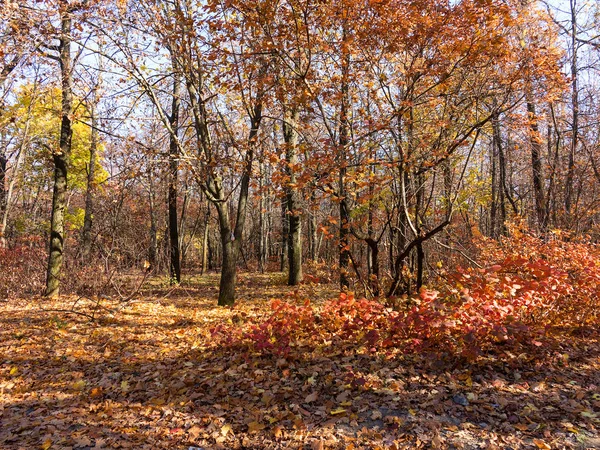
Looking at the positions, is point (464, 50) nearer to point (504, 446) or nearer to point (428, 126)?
point (428, 126)

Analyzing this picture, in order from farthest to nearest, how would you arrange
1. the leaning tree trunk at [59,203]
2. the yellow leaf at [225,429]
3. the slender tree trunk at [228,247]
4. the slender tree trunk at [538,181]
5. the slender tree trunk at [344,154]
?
the slender tree trunk at [538,181]
the leaning tree trunk at [59,203]
the slender tree trunk at [228,247]
the slender tree trunk at [344,154]
the yellow leaf at [225,429]

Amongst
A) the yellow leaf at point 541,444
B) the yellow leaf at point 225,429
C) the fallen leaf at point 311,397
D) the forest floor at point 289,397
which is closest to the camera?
the yellow leaf at point 541,444

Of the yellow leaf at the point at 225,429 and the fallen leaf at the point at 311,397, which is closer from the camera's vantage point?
the yellow leaf at the point at 225,429

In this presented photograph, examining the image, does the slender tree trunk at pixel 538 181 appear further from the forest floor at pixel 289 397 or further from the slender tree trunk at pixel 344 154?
the forest floor at pixel 289 397

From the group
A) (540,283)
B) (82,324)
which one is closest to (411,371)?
(540,283)


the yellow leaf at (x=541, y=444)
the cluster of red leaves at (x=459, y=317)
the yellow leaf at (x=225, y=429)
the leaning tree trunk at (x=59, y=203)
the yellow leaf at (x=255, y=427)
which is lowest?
the yellow leaf at (x=225, y=429)

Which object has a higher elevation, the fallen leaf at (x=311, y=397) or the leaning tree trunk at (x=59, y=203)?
the leaning tree trunk at (x=59, y=203)

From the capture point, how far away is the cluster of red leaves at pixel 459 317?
4.93m

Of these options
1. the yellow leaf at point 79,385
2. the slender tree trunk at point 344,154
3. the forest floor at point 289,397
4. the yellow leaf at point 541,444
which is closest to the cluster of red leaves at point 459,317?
the forest floor at point 289,397

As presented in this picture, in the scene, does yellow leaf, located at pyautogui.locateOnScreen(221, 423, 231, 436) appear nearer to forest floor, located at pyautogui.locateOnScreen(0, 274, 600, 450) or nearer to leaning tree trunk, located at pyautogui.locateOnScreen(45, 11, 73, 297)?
forest floor, located at pyautogui.locateOnScreen(0, 274, 600, 450)

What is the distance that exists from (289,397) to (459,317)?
7.82ft

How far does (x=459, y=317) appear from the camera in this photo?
4.96 m

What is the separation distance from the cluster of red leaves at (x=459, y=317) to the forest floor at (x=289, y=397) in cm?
21

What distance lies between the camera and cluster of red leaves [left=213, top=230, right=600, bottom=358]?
4926mm
